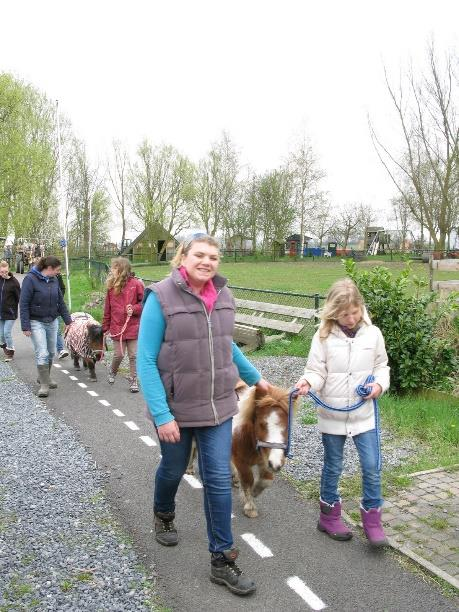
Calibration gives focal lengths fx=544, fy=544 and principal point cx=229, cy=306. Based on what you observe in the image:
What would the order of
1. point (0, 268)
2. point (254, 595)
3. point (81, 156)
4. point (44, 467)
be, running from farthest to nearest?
point (81, 156)
point (0, 268)
point (44, 467)
point (254, 595)

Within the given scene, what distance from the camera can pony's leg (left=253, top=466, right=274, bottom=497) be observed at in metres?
4.24

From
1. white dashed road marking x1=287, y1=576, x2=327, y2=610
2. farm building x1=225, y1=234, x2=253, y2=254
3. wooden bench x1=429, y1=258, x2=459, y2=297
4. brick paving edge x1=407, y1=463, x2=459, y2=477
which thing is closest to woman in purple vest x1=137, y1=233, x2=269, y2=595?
white dashed road marking x1=287, y1=576, x2=327, y2=610

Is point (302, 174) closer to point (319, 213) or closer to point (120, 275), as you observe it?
point (319, 213)

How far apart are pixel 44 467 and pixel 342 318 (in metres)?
3.39

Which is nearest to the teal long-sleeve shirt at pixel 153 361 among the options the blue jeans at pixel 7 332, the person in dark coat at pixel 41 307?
the person in dark coat at pixel 41 307

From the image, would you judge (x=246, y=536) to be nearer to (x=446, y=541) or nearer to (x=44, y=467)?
(x=446, y=541)

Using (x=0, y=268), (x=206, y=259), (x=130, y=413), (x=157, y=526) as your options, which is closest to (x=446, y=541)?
(x=157, y=526)

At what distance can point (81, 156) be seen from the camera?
175ft

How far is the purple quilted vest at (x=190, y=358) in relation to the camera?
3.37m

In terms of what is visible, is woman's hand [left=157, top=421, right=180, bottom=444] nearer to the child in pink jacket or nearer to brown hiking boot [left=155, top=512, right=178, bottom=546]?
brown hiking boot [left=155, top=512, right=178, bottom=546]

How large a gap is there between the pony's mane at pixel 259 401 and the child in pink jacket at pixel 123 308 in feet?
14.7

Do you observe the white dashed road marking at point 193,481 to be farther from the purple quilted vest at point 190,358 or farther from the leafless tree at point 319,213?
the leafless tree at point 319,213

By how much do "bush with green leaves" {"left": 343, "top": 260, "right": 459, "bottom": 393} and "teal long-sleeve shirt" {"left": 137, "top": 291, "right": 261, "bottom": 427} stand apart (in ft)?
16.5

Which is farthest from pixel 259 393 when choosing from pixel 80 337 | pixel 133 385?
pixel 80 337
